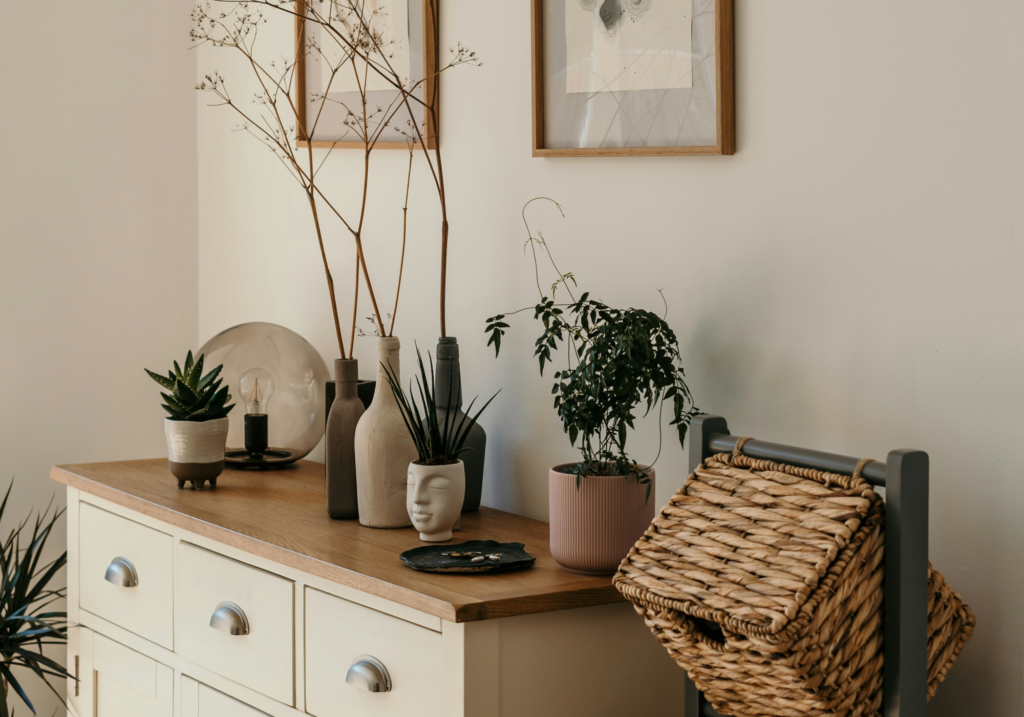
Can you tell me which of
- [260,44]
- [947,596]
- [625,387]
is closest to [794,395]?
[625,387]

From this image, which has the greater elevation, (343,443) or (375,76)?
(375,76)

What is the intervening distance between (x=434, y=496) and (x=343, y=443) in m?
0.28

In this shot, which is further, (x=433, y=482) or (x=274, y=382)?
(x=274, y=382)

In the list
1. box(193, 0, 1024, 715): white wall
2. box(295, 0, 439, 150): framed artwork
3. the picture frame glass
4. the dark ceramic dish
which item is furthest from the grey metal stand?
box(295, 0, 439, 150): framed artwork

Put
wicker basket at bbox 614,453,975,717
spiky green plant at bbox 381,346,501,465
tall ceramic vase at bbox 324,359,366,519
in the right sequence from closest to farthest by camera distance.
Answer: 1. wicker basket at bbox 614,453,975,717
2. spiky green plant at bbox 381,346,501,465
3. tall ceramic vase at bbox 324,359,366,519

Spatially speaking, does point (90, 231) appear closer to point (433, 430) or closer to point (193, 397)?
point (193, 397)

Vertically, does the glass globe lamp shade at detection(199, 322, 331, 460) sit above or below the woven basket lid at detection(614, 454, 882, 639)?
above

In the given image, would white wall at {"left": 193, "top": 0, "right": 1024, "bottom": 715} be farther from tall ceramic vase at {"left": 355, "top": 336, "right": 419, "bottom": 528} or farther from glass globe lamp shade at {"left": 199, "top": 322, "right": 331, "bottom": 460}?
glass globe lamp shade at {"left": 199, "top": 322, "right": 331, "bottom": 460}

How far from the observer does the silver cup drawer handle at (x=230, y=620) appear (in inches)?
62.3

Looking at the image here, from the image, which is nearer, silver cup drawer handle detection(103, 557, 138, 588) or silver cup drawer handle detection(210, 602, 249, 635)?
silver cup drawer handle detection(210, 602, 249, 635)

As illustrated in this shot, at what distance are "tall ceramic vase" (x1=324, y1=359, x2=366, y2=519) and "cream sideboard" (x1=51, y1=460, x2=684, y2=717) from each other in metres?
0.04

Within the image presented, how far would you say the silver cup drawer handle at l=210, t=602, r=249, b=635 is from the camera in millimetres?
1582

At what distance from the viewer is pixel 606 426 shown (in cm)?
135

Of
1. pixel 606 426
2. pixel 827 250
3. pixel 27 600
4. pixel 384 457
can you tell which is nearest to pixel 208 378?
pixel 384 457
